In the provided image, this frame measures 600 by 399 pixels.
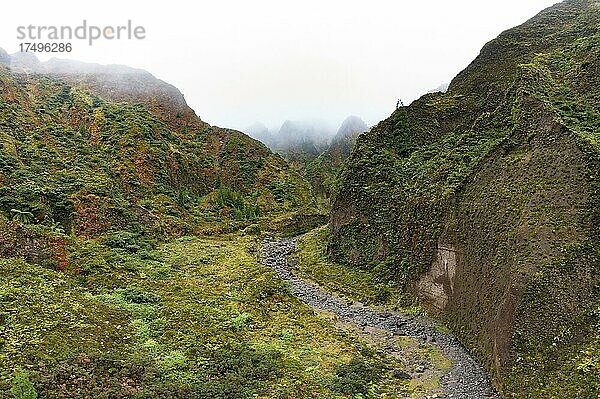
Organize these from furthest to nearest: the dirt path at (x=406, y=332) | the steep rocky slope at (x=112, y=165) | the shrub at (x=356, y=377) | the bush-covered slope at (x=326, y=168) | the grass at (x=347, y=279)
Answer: the bush-covered slope at (x=326, y=168) → the steep rocky slope at (x=112, y=165) → the grass at (x=347, y=279) → the dirt path at (x=406, y=332) → the shrub at (x=356, y=377)

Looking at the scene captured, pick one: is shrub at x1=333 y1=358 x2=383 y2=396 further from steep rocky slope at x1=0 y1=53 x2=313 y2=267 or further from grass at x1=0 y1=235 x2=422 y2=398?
steep rocky slope at x1=0 y1=53 x2=313 y2=267

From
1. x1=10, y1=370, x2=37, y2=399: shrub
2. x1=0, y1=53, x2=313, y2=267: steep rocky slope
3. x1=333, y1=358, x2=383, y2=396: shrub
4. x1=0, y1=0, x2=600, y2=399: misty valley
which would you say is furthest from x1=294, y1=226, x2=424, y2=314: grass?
x1=10, y1=370, x2=37, y2=399: shrub

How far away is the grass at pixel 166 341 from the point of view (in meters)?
16.8

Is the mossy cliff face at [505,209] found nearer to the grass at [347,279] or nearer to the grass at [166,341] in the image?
the grass at [347,279]

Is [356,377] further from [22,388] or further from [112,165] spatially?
[112,165]

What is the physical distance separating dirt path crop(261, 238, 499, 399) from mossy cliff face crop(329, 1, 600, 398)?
0.80m

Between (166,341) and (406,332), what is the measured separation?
12.9m

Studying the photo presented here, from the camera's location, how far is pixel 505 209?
76.1ft

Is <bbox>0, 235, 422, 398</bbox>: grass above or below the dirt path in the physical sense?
above

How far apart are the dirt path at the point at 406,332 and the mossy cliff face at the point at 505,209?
801 mm

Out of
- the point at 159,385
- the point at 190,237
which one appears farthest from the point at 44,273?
the point at 190,237

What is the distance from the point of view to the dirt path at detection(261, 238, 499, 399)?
63.4 ft

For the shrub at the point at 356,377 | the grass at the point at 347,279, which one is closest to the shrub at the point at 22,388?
the shrub at the point at 356,377

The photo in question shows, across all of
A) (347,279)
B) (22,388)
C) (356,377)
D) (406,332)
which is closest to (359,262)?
(347,279)
